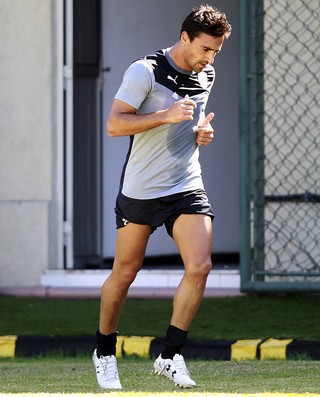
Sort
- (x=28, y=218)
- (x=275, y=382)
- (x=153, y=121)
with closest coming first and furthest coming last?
(x=153, y=121) → (x=275, y=382) → (x=28, y=218)

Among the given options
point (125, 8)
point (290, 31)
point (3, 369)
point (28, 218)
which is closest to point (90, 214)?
point (28, 218)

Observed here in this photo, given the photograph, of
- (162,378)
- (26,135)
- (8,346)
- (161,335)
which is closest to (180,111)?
(162,378)

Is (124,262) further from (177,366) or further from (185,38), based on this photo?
(185,38)

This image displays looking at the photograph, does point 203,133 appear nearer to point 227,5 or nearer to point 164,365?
point 164,365

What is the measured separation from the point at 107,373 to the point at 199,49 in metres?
1.73

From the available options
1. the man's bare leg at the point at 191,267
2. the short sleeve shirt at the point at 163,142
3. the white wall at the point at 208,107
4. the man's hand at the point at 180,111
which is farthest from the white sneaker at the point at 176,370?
the white wall at the point at 208,107

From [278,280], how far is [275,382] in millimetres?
2695

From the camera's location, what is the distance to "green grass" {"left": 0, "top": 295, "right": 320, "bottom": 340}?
884 centimetres

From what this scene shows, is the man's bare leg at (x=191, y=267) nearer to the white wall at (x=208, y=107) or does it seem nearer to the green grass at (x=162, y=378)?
the green grass at (x=162, y=378)

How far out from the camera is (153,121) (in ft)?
20.6

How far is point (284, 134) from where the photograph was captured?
9.51 metres

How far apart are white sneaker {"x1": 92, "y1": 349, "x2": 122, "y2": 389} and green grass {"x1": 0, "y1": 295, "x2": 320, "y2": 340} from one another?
2.12 m

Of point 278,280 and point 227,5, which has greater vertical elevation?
point 227,5

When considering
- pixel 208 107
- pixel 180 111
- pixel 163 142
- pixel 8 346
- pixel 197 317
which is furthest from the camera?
pixel 208 107
